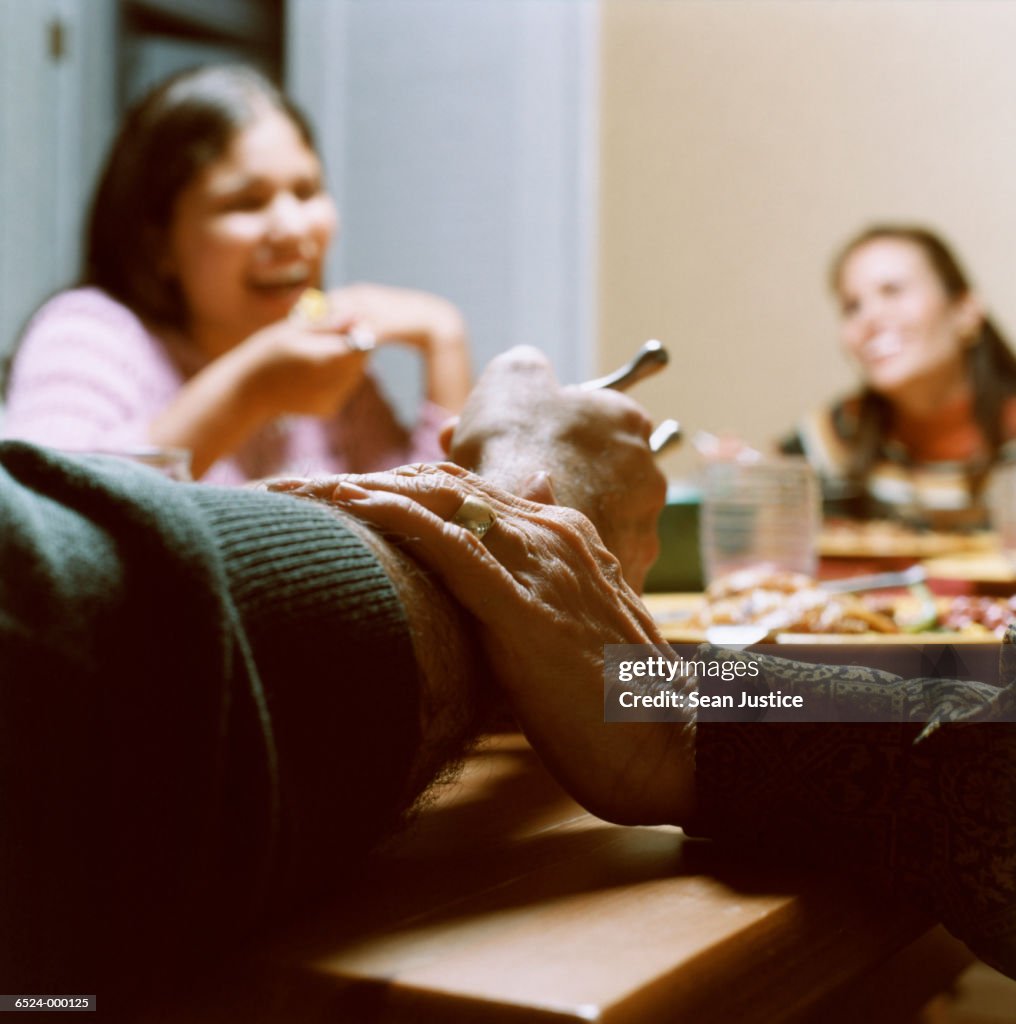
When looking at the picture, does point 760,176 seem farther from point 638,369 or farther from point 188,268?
→ point 638,369

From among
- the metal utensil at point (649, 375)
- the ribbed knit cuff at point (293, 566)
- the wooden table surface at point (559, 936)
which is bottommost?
the wooden table surface at point (559, 936)

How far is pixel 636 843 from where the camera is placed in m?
0.43

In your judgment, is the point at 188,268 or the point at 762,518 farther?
the point at 188,268

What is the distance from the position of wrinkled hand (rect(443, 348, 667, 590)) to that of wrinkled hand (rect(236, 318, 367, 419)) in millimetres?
592

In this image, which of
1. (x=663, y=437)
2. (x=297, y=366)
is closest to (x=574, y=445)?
(x=663, y=437)

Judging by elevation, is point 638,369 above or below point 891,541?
above

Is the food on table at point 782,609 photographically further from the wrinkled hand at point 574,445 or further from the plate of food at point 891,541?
the plate of food at point 891,541

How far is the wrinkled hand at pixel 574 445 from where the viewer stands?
52 centimetres

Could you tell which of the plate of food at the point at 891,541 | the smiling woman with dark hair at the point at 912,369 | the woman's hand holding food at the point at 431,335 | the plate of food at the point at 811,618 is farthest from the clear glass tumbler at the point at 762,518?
the smiling woman with dark hair at the point at 912,369

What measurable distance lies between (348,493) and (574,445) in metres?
0.16

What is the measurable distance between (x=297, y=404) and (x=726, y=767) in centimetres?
82

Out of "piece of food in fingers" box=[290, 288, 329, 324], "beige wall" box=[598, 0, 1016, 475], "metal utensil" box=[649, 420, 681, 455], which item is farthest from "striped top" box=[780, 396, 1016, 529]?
"metal utensil" box=[649, 420, 681, 455]

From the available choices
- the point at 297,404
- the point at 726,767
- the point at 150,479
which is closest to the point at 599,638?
the point at 726,767

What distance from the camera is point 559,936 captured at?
338 mm
